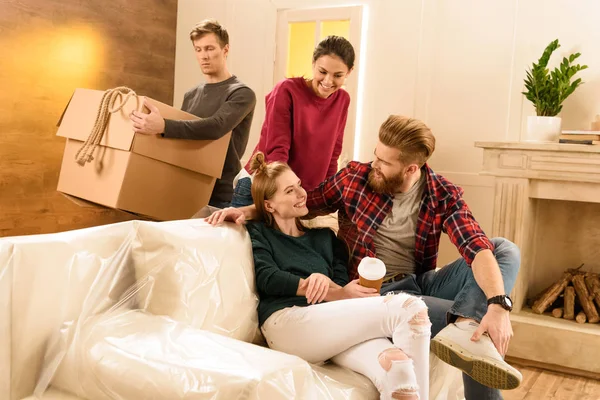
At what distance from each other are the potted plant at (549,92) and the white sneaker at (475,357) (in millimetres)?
1907

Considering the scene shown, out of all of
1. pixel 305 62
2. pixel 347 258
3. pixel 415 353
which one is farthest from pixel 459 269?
pixel 305 62

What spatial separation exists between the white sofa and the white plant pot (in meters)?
2.15

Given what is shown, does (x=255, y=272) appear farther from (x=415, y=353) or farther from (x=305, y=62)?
(x=305, y=62)

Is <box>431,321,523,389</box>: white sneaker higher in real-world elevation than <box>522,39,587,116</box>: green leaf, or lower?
lower

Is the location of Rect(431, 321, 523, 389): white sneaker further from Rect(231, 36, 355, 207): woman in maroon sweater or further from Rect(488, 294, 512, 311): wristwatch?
Rect(231, 36, 355, 207): woman in maroon sweater

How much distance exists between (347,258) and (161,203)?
0.71m

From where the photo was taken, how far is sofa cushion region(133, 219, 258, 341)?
1.75 meters

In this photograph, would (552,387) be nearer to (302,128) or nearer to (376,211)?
(376,211)

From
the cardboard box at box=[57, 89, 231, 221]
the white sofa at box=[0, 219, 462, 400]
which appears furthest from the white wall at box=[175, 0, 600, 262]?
the white sofa at box=[0, 219, 462, 400]

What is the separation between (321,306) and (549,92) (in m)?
2.21

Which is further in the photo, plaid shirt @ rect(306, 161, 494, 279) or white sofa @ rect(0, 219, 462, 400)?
plaid shirt @ rect(306, 161, 494, 279)

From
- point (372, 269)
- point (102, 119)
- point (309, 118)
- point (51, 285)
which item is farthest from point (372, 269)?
point (102, 119)

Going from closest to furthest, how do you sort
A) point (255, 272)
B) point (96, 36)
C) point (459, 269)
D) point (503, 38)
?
point (255, 272)
point (459, 269)
point (503, 38)
point (96, 36)

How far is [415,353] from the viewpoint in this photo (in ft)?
5.71
